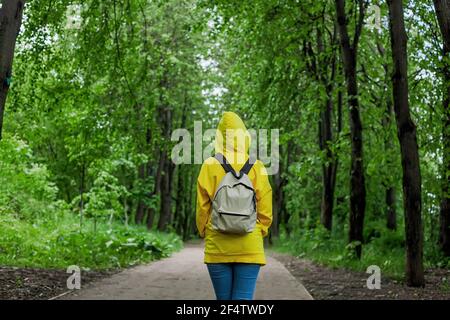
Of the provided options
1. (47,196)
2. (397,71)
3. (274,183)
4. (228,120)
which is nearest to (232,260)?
(228,120)

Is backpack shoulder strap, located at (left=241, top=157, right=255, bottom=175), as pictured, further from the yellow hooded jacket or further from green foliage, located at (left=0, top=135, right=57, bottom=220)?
green foliage, located at (left=0, top=135, right=57, bottom=220)

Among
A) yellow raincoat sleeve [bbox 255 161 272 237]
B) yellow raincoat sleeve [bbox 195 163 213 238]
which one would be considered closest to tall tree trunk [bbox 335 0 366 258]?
yellow raincoat sleeve [bbox 255 161 272 237]

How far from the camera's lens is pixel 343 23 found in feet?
47.3

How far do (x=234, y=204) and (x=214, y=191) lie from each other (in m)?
0.23

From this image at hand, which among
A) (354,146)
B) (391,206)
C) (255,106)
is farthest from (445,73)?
(391,206)

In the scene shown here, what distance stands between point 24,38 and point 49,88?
1148 millimetres

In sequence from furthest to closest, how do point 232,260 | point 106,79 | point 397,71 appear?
point 106,79
point 397,71
point 232,260

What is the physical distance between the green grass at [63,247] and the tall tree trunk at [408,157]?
6505 millimetres

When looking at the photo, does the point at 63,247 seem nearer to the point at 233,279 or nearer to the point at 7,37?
the point at 7,37

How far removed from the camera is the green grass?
11.6 m

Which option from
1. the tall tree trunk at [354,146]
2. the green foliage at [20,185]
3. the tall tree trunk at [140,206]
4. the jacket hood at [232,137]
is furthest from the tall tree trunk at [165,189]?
the jacket hood at [232,137]

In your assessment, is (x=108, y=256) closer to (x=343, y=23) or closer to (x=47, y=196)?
(x=47, y=196)

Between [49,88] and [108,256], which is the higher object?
[49,88]

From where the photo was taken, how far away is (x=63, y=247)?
42.7 ft
